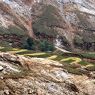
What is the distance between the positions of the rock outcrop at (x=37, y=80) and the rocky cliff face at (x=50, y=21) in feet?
391

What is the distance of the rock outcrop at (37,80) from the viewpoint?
37.3 m

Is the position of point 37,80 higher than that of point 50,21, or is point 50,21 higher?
point 37,80

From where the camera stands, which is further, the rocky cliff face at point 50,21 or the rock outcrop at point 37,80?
the rocky cliff face at point 50,21

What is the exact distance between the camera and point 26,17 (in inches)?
7279

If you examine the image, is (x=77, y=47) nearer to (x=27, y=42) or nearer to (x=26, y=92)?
(x=27, y=42)

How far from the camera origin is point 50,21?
7323 inches

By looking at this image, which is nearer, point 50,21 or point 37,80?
point 37,80

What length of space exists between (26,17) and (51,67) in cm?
13677

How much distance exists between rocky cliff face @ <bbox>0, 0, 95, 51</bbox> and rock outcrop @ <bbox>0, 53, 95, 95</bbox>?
119 meters

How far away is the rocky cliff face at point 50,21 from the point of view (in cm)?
17564

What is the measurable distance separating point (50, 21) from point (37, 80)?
146467 mm

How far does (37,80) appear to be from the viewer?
40656 millimetres

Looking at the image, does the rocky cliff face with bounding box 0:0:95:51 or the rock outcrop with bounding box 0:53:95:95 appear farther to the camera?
the rocky cliff face with bounding box 0:0:95:51

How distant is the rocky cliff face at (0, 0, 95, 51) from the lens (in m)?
176
